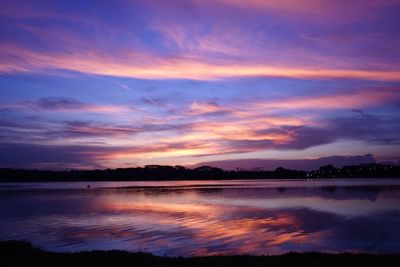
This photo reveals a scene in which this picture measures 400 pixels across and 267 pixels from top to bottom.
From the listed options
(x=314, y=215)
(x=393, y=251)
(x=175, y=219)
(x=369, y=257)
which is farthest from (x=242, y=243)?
(x=314, y=215)

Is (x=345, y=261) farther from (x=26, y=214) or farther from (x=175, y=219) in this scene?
(x=26, y=214)

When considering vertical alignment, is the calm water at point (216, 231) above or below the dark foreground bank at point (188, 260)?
below

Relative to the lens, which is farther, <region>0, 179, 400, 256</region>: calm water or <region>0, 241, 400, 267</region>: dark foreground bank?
<region>0, 179, 400, 256</region>: calm water

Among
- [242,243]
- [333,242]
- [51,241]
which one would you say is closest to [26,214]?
[51,241]

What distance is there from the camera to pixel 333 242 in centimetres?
2880

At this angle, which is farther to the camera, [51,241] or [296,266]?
[51,241]

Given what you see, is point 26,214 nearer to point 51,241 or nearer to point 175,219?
point 175,219

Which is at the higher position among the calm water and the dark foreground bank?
the dark foreground bank

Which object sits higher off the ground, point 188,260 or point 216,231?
point 188,260

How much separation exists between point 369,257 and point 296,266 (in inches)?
148

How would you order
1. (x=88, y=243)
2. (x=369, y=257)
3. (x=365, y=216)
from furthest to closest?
1. (x=365, y=216)
2. (x=88, y=243)
3. (x=369, y=257)

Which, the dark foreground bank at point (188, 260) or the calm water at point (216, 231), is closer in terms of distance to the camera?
the dark foreground bank at point (188, 260)

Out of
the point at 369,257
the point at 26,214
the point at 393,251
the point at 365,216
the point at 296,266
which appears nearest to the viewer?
the point at 296,266

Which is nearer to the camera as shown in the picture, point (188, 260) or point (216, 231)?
point (188, 260)
